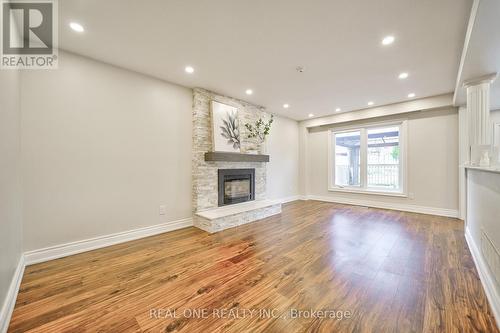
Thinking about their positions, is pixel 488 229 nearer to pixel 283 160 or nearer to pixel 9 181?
pixel 283 160

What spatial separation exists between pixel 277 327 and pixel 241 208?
2647 millimetres

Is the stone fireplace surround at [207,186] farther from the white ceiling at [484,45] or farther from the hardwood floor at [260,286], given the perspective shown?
the white ceiling at [484,45]

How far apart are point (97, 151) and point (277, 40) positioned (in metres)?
2.74

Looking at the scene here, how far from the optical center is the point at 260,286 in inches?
71.8

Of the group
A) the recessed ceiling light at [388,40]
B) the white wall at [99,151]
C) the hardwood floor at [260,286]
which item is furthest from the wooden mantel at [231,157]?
the recessed ceiling light at [388,40]

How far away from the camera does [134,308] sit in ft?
5.10

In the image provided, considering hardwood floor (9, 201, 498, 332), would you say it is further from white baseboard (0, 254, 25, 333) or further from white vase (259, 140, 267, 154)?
white vase (259, 140, 267, 154)

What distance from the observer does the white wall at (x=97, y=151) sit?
230 centimetres

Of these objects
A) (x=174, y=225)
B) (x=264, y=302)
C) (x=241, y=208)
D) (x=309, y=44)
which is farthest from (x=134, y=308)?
(x=309, y=44)

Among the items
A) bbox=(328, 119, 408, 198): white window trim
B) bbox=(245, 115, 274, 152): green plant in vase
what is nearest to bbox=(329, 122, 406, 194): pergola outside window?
bbox=(328, 119, 408, 198): white window trim

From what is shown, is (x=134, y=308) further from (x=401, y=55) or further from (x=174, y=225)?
(x=401, y=55)

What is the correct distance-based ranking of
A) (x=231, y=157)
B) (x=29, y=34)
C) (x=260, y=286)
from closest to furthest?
(x=260, y=286), (x=29, y=34), (x=231, y=157)

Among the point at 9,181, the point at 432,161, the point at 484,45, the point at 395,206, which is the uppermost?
the point at 484,45

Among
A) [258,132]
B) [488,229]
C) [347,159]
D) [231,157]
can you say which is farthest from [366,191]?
[231,157]
